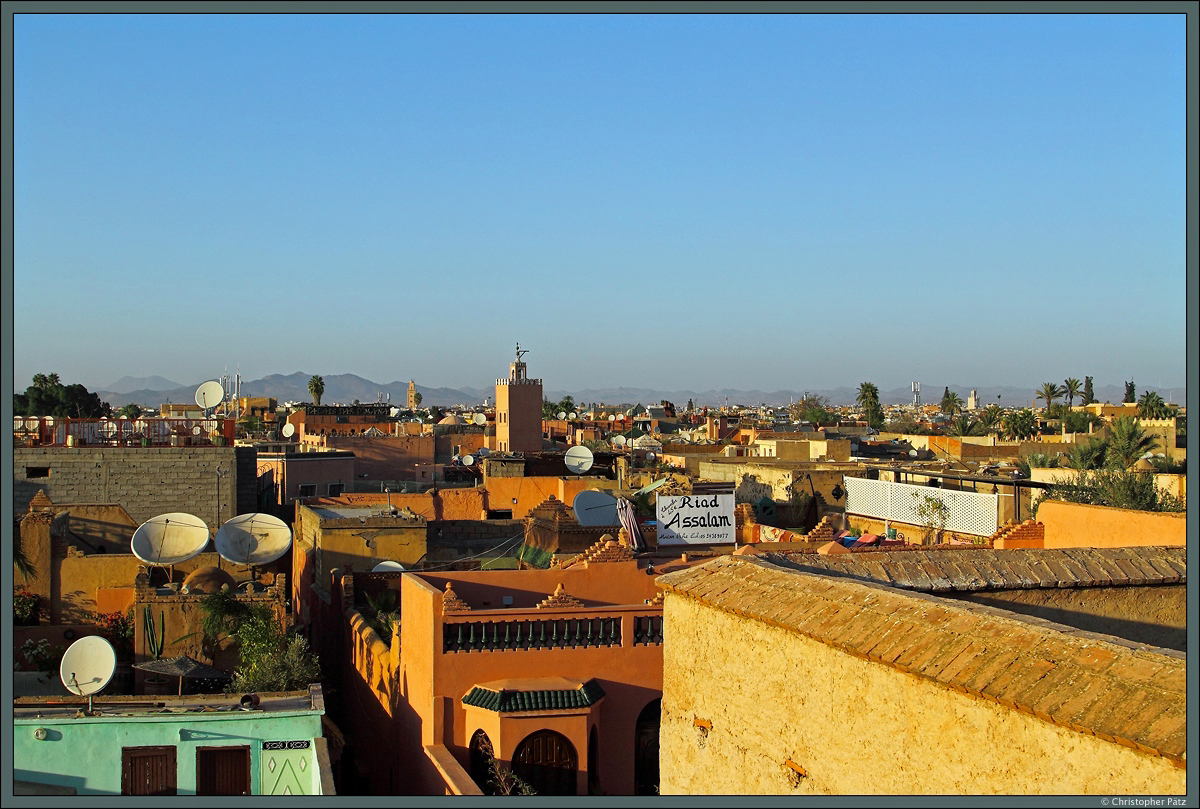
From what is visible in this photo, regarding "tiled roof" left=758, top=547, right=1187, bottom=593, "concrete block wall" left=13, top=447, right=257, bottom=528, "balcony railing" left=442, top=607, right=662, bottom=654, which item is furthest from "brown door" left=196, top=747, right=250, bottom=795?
"concrete block wall" left=13, top=447, right=257, bottom=528

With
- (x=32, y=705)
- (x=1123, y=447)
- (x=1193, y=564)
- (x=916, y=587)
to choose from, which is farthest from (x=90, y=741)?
(x=1123, y=447)

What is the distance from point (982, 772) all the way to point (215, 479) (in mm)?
24077

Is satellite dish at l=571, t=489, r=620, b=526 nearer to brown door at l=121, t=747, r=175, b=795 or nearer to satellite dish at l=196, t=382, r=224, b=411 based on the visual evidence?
brown door at l=121, t=747, r=175, b=795

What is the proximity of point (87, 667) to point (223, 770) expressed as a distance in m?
1.99

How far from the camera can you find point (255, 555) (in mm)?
19531

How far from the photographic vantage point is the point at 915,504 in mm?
22297

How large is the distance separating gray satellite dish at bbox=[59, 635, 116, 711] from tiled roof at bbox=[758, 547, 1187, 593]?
758 centimetres

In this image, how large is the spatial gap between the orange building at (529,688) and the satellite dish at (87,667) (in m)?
3.18

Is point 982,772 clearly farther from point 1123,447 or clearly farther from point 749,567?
point 1123,447

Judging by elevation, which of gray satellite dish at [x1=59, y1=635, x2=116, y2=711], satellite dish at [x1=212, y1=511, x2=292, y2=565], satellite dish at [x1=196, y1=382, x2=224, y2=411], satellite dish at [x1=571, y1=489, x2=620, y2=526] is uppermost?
satellite dish at [x1=196, y1=382, x2=224, y2=411]

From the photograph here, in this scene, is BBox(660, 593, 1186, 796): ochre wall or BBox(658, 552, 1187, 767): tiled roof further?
BBox(660, 593, 1186, 796): ochre wall

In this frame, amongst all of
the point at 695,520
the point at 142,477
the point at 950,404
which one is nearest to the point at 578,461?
the point at 142,477

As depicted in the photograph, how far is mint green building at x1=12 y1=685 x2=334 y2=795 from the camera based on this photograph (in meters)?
12.1

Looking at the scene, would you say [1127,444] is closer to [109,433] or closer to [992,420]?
[109,433]
